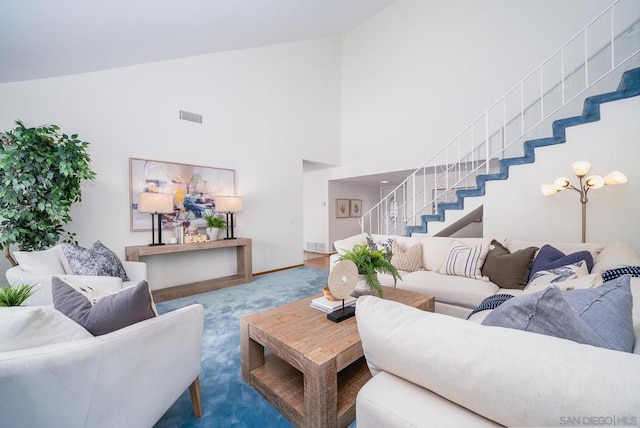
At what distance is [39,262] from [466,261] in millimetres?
3804

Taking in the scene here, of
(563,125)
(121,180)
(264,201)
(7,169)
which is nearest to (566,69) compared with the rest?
(563,125)

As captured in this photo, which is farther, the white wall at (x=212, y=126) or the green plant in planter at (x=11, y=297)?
the white wall at (x=212, y=126)

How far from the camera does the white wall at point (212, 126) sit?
3.19 metres

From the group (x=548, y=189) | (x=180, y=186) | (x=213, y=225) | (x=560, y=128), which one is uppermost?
(x=560, y=128)

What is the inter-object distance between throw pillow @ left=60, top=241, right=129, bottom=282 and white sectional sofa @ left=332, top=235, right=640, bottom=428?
8.44ft

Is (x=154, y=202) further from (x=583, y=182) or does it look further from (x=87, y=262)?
(x=583, y=182)

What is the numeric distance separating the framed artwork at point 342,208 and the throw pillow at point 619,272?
5.98 metres

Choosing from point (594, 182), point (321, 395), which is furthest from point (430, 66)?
point (321, 395)

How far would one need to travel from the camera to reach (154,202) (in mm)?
3342

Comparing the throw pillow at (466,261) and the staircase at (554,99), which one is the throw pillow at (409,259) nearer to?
the throw pillow at (466,261)

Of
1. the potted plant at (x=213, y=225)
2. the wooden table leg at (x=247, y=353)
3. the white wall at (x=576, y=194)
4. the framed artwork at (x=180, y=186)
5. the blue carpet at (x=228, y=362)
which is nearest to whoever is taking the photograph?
the blue carpet at (x=228, y=362)

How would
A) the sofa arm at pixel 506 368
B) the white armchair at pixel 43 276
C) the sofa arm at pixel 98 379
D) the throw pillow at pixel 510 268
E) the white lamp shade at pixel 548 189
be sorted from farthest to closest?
1. the white lamp shade at pixel 548 189
2. the throw pillow at pixel 510 268
3. the white armchair at pixel 43 276
4. the sofa arm at pixel 98 379
5. the sofa arm at pixel 506 368

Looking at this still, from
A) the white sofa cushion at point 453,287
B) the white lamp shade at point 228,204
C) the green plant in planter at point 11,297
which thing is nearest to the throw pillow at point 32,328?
the green plant in planter at point 11,297

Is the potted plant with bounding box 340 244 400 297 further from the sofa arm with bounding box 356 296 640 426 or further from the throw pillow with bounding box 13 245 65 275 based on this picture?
the throw pillow with bounding box 13 245 65 275
